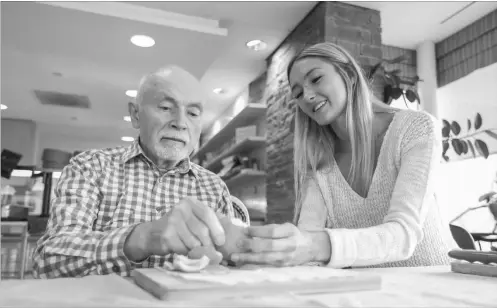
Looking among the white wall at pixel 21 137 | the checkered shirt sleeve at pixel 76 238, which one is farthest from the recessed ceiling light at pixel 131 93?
the checkered shirt sleeve at pixel 76 238

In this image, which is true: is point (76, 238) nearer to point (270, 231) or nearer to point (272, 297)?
point (270, 231)

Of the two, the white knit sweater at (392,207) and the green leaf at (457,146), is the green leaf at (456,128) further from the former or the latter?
the white knit sweater at (392,207)

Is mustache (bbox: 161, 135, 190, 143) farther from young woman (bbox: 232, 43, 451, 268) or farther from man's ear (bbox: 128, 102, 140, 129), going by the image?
young woman (bbox: 232, 43, 451, 268)

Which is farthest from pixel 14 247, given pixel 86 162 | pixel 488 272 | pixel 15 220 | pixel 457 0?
pixel 457 0

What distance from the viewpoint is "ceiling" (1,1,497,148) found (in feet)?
10.9

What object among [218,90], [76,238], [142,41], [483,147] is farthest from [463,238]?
[218,90]

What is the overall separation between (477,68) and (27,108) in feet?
19.7

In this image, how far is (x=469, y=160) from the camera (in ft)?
12.8

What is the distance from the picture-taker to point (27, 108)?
6395 mm

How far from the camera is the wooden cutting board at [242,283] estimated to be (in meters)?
0.55

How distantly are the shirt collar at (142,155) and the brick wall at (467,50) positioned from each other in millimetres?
3041

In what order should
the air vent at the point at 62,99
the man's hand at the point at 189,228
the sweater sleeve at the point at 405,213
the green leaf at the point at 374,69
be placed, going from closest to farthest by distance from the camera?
the man's hand at the point at 189,228
the sweater sleeve at the point at 405,213
the green leaf at the point at 374,69
the air vent at the point at 62,99

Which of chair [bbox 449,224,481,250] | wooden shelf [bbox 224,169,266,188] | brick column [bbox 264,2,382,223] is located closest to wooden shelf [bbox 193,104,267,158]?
brick column [bbox 264,2,382,223]

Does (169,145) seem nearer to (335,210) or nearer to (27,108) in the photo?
(335,210)
